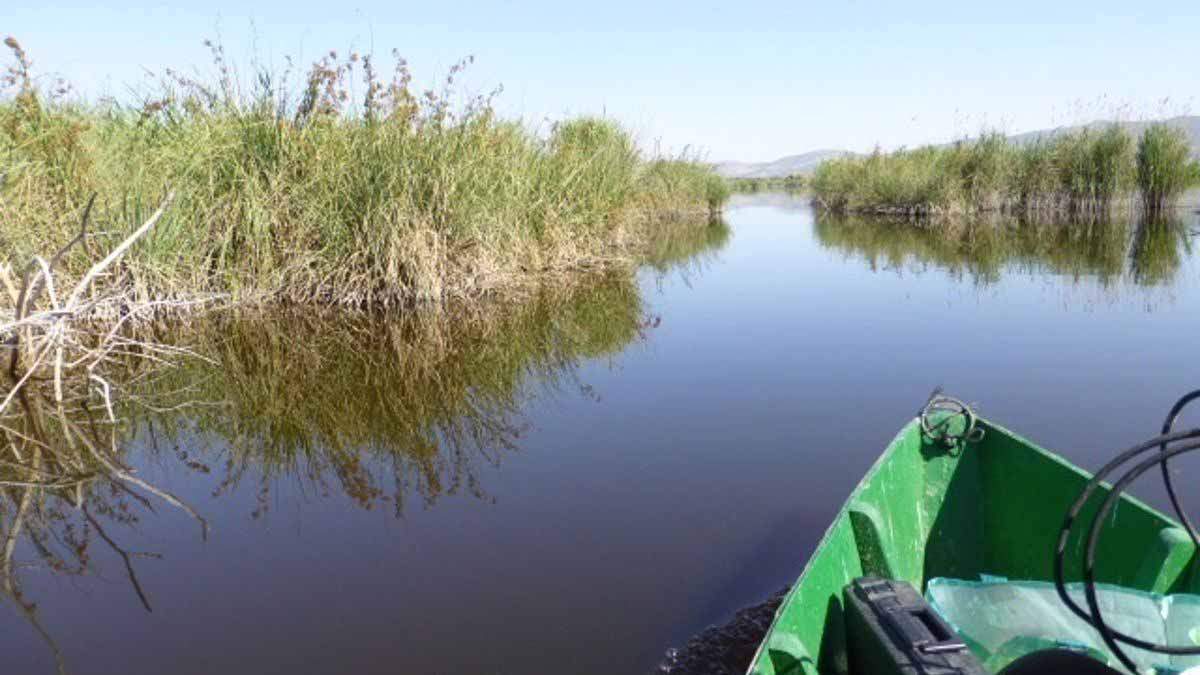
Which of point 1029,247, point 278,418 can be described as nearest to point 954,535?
point 278,418

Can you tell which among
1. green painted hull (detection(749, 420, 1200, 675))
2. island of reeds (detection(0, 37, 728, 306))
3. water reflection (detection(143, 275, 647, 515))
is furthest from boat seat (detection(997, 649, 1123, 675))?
island of reeds (detection(0, 37, 728, 306))

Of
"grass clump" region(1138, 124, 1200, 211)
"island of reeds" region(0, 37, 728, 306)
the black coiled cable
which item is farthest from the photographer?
"grass clump" region(1138, 124, 1200, 211)

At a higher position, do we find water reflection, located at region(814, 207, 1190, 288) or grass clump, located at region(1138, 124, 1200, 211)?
grass clump, located at region(1138, 124, 1200, 211)

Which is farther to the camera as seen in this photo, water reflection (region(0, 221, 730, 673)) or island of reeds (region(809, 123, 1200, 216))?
island of reeds (region(809, 123, 1200, 216))

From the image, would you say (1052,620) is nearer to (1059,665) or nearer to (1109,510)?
(1059,665)

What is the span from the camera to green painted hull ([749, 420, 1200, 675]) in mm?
2061

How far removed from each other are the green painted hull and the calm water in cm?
59

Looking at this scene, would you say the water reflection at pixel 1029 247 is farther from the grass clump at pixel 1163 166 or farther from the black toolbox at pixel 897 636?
the black toolbox at pixel 897 636

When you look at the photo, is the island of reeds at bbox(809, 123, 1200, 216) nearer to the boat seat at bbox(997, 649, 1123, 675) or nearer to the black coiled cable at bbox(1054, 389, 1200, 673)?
the boat seat at bbox(997, 649, 1123, 675)

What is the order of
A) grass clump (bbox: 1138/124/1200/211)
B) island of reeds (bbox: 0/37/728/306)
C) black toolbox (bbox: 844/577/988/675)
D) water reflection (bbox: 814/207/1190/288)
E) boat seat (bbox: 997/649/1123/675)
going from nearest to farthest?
boat seat (bbox: 997/649/1123/675), black toolbox (bbox: 844/577/988/675), island of reeds (bbox: 0/37/728/306), water reflection (bbox: 814/207/1190/288), grass clump (bbox: 1138/124/1200/211)

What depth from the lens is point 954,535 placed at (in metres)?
2.97

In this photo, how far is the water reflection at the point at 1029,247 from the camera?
11.2 metres

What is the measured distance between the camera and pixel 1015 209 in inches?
862

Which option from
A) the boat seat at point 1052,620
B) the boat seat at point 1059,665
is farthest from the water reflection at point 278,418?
the boat seat at point 1059,665
